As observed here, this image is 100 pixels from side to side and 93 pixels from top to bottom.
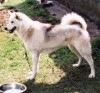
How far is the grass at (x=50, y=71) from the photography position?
6004mm

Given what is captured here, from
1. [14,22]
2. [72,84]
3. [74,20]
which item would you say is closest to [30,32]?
[14,22]

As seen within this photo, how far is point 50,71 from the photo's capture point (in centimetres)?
662

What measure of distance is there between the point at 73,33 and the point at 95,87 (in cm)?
103

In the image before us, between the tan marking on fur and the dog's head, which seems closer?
the dog's head

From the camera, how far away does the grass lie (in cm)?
600

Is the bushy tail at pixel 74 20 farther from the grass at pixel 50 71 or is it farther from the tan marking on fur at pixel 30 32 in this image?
the grass at pixel 50 71

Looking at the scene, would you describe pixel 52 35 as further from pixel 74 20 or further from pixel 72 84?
pixel 72 84

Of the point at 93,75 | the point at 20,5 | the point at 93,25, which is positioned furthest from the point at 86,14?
the point at 93,75

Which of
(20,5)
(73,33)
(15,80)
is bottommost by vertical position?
(20,5)

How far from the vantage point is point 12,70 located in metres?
6.71

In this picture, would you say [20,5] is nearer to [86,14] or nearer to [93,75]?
[86,14]

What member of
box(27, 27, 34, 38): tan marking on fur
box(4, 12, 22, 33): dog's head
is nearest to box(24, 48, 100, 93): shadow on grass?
box(27, 27, 34, 38): tan marking on fur

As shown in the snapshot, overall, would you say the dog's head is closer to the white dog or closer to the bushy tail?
the white dog

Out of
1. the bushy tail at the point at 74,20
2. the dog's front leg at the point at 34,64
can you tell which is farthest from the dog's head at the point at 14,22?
the bushy tail at the point at 74,20
